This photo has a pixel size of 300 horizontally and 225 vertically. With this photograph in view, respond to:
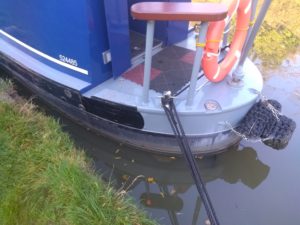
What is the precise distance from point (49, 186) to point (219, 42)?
214 centimetres

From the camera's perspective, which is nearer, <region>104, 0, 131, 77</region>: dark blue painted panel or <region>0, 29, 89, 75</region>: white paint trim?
<region>104, 0, 131, 77</region>: dark blue painted panel

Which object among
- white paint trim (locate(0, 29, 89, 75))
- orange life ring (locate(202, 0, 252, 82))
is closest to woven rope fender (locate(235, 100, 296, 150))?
orange life ring (locate(202, 0, 252, 82))

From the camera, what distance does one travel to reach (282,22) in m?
6.46

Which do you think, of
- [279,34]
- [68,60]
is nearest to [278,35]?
[279,34]

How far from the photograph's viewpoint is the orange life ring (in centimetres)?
310

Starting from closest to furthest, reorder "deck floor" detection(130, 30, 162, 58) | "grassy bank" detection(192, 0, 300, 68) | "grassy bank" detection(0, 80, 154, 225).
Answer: "grassy bank" detection(0, 80, 154, 225) → "deck floor" detection(130, 30, 162, 58) → "grassy bank" detection(192, 0, 300, 68)

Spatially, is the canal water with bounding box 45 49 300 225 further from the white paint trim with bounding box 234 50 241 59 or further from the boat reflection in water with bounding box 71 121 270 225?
the white paint trim with bounding box 234 50 241 59

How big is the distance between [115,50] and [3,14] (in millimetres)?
1842

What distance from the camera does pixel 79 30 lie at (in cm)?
329

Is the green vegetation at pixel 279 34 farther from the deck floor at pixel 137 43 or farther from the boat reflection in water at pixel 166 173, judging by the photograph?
the boat reflection in water at pixel 166 173

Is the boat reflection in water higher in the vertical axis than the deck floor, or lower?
lower

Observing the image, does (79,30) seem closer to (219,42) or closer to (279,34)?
(219,42)

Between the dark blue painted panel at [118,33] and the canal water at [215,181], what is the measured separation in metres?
1.02

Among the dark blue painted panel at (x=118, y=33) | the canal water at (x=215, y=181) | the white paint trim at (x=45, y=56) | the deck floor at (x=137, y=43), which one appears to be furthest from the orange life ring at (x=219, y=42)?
the white paint trim at (x=45, y=56)
